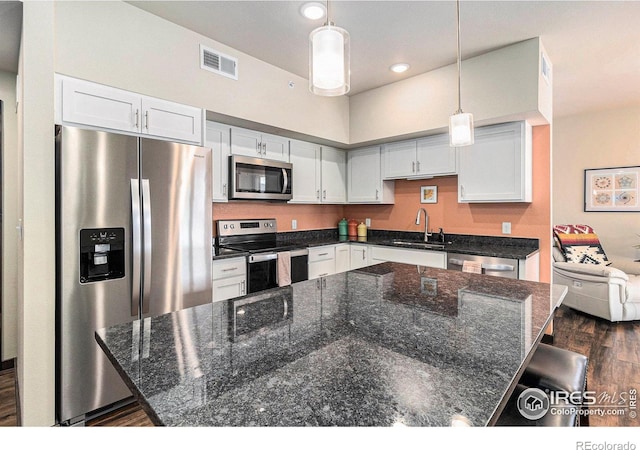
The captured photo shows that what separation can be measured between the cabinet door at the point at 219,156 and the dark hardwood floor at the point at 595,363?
5.64ft

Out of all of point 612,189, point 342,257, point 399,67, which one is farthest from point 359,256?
point 612,189

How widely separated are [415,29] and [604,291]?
3.31 metres

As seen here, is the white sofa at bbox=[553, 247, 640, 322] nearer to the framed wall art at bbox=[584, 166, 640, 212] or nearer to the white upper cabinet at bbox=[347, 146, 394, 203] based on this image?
the framed wall art at bbox=[584, 166, 640, 212]

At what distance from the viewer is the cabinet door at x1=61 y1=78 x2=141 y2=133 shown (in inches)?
79.0

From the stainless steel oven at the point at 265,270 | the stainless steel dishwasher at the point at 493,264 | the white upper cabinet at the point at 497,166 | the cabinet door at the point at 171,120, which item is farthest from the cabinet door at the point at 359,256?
the cabinet door at the point at 171,120

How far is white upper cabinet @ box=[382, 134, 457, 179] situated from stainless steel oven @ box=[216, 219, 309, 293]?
55.8 inches

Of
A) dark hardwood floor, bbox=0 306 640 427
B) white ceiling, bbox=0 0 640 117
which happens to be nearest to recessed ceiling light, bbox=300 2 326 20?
white ceiling, bbox=0 0 640 117

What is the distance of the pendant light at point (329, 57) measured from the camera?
106 cm

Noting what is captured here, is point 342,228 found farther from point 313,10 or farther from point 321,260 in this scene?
point 313,10

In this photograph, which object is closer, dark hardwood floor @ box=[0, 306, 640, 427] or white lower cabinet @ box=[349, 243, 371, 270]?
dark hardwood floor @ box=[0, 306, 640, 427]

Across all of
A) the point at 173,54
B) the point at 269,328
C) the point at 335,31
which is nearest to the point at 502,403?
the point at 269,328

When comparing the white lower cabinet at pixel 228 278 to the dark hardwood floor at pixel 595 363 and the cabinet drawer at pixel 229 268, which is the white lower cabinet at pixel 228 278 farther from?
the dark hardwood floor at pixel 595 363

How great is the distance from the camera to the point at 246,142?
322cm
